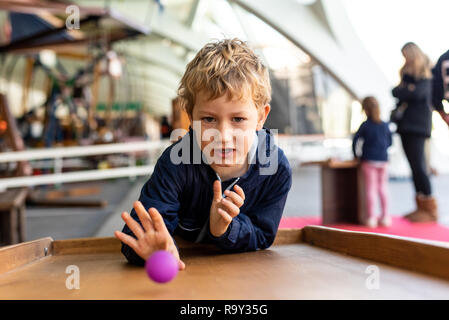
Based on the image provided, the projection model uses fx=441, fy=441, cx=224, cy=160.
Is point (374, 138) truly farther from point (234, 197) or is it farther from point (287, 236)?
point (234, 197)

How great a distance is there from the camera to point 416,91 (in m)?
3.85

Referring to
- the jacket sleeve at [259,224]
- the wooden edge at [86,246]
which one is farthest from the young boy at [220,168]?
the wooden edge at [86,246]

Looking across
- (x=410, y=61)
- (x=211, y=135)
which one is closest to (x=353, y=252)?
(x=211, y=135)

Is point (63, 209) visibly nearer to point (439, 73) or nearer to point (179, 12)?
point (439, 73)

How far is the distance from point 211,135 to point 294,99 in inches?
404

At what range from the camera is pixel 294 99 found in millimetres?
11008

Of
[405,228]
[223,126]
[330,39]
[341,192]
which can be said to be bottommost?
[405,228]

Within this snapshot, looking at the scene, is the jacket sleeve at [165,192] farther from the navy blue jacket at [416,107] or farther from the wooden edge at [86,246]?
the navy blue jacket at [416,107]

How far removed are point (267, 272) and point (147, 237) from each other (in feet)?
0.80

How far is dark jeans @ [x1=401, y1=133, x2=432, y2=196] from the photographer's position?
3965mm

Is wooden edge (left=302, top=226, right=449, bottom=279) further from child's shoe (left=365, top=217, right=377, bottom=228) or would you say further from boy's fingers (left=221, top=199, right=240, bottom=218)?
child's shoe (left=365, top=217, right=377, bottom=228)

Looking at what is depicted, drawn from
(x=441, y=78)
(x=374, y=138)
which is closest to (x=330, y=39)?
(x=374, y=138)

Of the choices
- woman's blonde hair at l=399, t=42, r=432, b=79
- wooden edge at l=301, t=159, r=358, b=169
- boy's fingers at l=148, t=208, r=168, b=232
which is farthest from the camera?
wooden edge at l=301, t=159, r=358, b=169

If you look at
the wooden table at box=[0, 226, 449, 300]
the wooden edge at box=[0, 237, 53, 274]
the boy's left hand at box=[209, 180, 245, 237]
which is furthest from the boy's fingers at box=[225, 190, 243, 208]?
the wooden edge at box=[0, 237, 53, 274]
